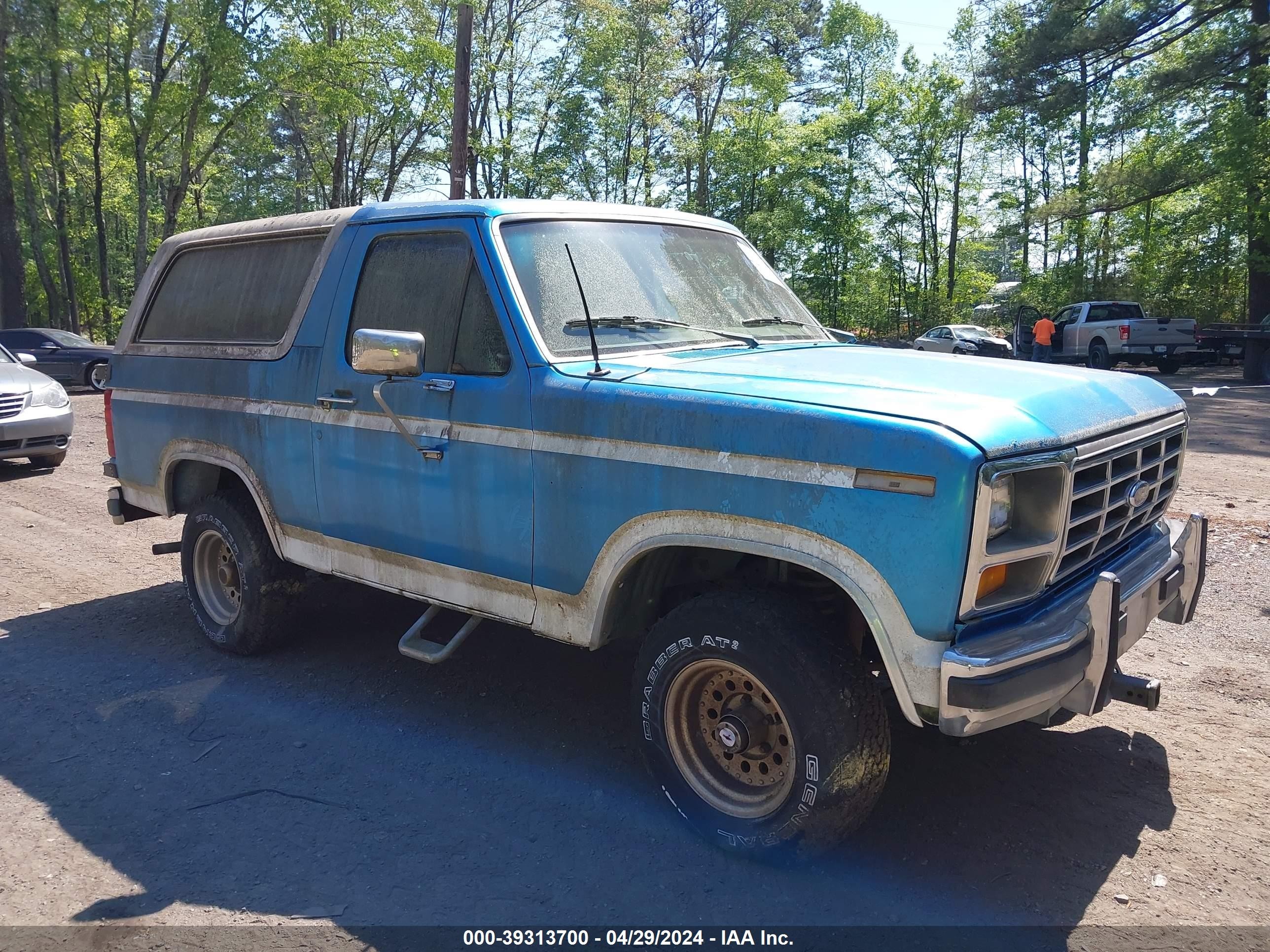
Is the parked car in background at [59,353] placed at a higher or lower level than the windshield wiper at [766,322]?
lower

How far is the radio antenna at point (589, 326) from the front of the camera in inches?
136

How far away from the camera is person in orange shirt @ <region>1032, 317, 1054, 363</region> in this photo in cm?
2414

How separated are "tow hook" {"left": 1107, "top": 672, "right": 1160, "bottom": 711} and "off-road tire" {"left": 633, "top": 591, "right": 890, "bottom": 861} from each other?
32.4 inches

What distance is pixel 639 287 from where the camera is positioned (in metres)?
3.97

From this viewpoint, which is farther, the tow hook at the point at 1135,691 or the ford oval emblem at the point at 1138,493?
the ford oval emblem at the point at 1138,493

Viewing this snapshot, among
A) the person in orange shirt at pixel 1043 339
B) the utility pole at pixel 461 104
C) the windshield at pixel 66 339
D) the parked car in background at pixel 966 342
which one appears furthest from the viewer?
the parked car in background at pixel 966 342

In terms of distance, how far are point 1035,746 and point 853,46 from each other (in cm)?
4442

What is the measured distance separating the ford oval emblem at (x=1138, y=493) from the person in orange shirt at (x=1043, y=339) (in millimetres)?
21885

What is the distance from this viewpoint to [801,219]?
3566 centimetres

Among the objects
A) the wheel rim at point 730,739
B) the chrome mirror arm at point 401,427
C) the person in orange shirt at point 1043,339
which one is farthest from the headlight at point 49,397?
the person in orange shirt at point 1043,339

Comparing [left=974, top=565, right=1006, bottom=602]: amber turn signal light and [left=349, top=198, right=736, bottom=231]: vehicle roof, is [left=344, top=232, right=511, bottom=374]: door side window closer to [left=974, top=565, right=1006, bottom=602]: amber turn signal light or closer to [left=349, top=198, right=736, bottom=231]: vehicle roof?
[left=349, top=198, right=736, bottom=231]: vehicle roof

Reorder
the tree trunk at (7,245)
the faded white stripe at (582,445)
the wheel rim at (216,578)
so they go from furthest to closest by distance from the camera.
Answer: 1. the tree trunk at (7,245)
2. the wheel rim at (216,578)
3. the faded white stripe at (582,445)

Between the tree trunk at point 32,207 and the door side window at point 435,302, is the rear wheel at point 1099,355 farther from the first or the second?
the tree trunk at point 32,207

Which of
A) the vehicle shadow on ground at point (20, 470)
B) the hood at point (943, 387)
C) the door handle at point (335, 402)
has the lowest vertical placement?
the vehicle shadow on ground at point (20, 470)
